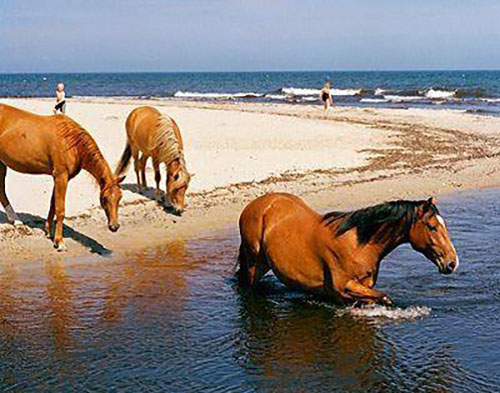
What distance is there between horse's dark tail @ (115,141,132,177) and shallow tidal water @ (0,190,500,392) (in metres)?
4.73

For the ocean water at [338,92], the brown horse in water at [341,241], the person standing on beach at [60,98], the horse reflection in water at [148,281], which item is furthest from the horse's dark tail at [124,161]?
the ocean water at [338,92]

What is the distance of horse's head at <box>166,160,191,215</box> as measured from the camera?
1263 centimetres

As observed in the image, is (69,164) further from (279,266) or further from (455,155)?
(455,155)

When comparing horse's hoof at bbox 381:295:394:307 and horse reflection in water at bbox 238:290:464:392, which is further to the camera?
horse's hoof at bbox 381:295:394:307

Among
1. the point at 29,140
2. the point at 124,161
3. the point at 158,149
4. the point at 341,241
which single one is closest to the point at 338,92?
the point at 124,161

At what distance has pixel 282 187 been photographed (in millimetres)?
15344

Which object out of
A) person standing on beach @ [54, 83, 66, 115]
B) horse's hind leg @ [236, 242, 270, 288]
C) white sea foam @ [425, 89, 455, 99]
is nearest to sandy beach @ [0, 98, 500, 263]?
person standing on beach @ [54, 83, 66, 115]

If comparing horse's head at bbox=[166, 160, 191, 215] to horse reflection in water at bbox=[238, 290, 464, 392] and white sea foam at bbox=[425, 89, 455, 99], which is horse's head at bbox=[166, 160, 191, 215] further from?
white sea foam at bbox=[425, 89, 455, 99]

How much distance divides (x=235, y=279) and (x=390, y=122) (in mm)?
23801

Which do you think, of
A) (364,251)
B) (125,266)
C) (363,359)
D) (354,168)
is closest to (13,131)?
(125,266)

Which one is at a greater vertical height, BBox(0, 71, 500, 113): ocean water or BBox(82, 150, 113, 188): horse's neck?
BBox(82, 150, 113, 188): horse's neck

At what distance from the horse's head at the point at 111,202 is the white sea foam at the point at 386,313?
3.73m

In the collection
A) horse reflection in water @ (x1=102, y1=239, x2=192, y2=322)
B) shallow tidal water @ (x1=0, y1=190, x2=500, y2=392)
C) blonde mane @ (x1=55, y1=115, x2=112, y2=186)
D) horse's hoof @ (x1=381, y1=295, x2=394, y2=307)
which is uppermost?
blonde mane @ (x1=55, y1=115, x2=112, y2=186)

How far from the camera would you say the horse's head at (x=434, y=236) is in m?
7.35
